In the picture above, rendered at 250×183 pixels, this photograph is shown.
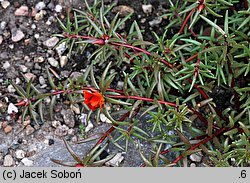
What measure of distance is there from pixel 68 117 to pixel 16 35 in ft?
2.51

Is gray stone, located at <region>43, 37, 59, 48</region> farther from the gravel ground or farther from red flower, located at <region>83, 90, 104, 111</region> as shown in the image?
red flower, located at <region>83, 90, 104, 111</region>

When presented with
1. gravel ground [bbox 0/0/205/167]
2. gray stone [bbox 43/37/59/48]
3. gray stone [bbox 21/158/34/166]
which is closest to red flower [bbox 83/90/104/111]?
gravel ground [bbox 0/0/205/167]

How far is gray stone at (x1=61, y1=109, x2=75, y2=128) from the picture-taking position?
138 inches

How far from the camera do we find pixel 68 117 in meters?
3.53

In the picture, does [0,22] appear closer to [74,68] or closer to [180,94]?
[74,68]

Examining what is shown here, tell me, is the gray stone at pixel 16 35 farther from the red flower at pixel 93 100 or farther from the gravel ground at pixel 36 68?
the red flower at pixel 93 100

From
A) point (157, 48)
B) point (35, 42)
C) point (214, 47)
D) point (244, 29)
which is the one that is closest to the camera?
point (214, 47)

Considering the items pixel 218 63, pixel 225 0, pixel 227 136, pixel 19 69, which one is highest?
pixel 225 0

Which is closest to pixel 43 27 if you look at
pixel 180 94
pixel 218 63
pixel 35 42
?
pixel 35 42

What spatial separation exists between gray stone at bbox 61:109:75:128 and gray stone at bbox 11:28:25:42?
26.4 inches

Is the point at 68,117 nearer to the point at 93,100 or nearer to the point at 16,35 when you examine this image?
the point at 16,35

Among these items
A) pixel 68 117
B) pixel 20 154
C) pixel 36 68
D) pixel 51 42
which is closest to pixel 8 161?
pixel 20 154

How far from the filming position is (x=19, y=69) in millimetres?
3652

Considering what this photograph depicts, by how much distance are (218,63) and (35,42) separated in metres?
1.43
